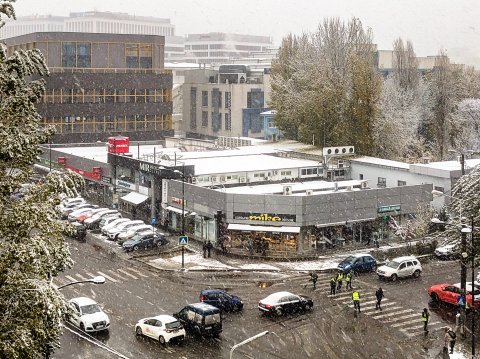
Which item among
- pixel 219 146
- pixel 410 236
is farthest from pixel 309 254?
pixel 219 146

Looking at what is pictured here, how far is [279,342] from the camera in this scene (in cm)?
2567

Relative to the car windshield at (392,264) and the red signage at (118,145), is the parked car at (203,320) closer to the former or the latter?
the car windshield at (392,264)

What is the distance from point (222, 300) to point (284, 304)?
2.60 m

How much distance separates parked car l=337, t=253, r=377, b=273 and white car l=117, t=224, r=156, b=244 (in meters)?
13.3

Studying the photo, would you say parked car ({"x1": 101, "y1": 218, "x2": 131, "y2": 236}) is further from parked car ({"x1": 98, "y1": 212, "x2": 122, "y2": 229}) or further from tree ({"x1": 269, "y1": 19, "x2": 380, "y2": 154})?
tree ({"x1": 269, "y1": 19, "x2": 380, "y2": 154})

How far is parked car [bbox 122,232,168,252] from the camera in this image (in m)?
41.6

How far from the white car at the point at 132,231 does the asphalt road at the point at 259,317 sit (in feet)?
11.5

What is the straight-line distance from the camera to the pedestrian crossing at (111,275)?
34531mm

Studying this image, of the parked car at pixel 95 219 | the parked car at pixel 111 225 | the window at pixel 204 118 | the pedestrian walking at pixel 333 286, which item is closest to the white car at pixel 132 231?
the parked car at pixel 111 225

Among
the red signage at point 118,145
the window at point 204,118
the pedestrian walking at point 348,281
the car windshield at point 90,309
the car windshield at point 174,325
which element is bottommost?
the pedestrian walking at point 348,281

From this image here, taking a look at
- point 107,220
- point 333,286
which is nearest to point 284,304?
point 333,286

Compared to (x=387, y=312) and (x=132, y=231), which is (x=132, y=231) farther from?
(x=387, y=312)

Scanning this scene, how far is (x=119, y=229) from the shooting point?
148ft

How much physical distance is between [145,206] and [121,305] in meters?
20.3
